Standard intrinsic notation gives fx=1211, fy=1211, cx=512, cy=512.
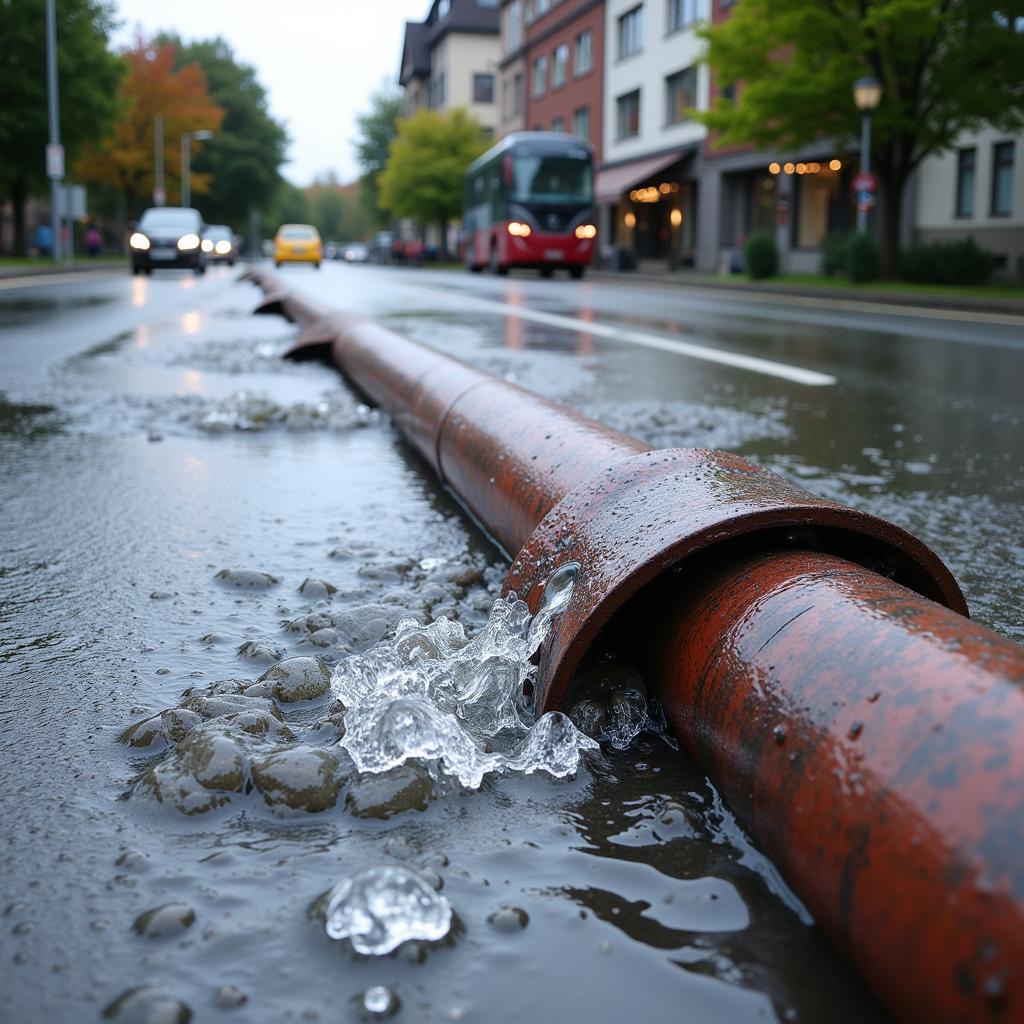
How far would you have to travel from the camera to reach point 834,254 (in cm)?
2480

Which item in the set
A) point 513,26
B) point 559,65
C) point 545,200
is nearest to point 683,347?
point 545,200

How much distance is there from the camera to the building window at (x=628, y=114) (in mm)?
42188

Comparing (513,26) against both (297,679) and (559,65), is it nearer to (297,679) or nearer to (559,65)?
(559,65)

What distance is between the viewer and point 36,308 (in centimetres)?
1430

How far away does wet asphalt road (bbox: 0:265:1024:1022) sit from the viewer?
128 centimetres

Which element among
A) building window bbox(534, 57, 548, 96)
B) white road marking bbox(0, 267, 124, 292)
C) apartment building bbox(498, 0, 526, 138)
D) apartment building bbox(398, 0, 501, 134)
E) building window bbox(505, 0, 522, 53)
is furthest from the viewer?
apartment building bbox(398, 0, 501, 134)

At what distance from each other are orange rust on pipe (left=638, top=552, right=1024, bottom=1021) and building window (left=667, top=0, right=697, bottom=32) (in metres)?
38.1

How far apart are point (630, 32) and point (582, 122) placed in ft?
18.8

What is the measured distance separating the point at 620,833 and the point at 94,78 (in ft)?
138

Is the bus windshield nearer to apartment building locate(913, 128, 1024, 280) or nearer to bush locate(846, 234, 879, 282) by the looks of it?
apartment building locate(913, 128, 1024, 280)

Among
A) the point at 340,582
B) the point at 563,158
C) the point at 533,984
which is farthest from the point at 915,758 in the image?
the point at 563,158

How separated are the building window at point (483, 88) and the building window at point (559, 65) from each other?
21121 millimetres

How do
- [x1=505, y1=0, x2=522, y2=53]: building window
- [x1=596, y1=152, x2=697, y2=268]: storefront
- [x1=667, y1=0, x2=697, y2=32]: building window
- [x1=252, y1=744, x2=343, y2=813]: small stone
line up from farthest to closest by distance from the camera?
[x1=505, y1=0, x2=522, y2=53]: building window < [x1=596, y1=152, x2=697, y2=268]: storefront < [x1=667, y1=0, x2=697, y2=32]: building window < [x1=252, y1=744, x2=343, y2=813]: small stone

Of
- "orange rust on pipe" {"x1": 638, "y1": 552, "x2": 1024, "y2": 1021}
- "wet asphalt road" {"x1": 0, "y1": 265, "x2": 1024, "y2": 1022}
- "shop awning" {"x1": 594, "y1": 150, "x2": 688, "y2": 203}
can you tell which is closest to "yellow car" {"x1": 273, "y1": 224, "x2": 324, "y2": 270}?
"shop awning" {"x1": 594, "y1": 150, "x2": 688, "y2": 203}
